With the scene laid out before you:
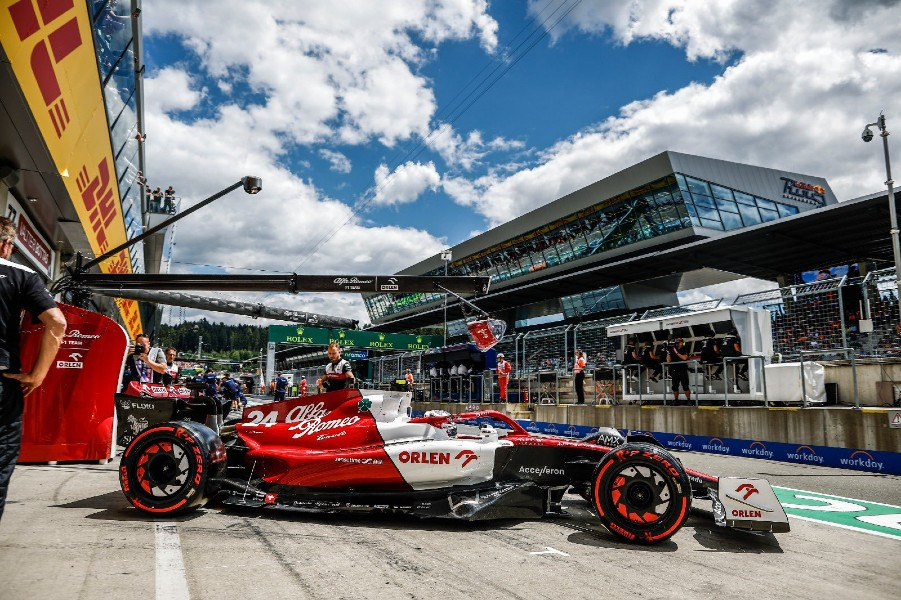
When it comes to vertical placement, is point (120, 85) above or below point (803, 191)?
below

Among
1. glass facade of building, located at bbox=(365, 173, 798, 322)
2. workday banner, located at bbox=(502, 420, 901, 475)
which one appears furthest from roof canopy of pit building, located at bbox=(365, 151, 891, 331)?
workday banner, located at bbox=(502, 420, 901, 475)

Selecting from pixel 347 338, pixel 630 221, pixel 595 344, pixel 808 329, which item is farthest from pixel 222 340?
pixel 808 329

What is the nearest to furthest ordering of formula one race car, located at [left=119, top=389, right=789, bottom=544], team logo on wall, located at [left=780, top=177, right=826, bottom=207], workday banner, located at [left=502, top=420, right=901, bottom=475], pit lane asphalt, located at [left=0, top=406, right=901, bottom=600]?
1. pit lane asphalt, located at [left=0, top=406, right=901, bottom=600]
2. formula one race car, located at [left=119, top=389, right=789, bottom=544]
3. workday banner, located at [left=502, top=420, right=901, bottom=475]
4. team logo on wall, located at [left=780, top=177, right=826, bottom=207]

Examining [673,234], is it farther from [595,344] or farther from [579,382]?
[579,382]

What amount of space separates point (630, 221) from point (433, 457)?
2756cm

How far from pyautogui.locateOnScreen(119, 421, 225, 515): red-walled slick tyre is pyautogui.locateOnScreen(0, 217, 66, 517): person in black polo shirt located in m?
1.92

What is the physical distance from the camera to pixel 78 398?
7527 mm

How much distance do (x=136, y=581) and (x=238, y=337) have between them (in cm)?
14625

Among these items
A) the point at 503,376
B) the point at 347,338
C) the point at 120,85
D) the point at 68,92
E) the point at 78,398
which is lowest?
the point at 78,398

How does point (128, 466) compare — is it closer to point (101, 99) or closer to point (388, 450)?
point (388, 450)

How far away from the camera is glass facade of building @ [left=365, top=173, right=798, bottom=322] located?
92.4ft

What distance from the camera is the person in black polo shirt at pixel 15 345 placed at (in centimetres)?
296

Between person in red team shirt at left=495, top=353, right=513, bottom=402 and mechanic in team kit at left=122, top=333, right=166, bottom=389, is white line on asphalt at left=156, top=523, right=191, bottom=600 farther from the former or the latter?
person in red team shirt at left=495, top=353, right=513, bottom=402

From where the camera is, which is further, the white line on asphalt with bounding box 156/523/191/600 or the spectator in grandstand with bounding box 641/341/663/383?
the spectator in grandstand with bounding box 641/341/663/383
